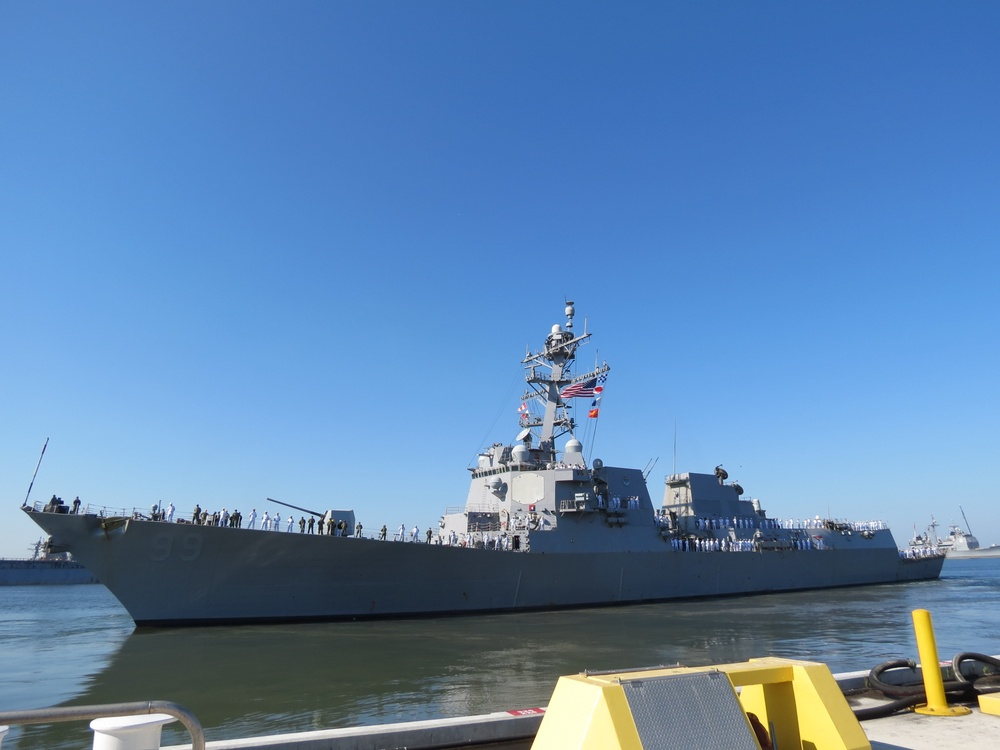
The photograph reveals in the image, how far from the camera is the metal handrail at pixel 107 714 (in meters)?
2.44

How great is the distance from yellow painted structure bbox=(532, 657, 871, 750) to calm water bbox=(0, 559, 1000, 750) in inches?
210

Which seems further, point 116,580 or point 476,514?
point 476,514

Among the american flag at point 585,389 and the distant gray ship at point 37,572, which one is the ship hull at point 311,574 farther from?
the distant gray ship at point 37,572

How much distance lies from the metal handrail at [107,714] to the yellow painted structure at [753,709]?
1.54 m

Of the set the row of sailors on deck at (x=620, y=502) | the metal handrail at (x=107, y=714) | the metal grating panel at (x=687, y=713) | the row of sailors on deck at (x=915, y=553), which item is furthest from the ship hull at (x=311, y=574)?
the row of sailors on deck at (x=915, y=553)

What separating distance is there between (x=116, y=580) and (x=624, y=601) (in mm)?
16958

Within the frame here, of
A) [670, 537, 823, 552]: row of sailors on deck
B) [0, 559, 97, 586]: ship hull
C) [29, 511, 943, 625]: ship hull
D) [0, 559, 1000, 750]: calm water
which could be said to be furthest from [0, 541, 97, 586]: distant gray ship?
[670, 537, 823, 552]: row of sailors on deck

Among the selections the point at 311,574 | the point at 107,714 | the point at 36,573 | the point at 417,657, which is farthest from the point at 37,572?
the point at 107,714

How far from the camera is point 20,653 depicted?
14.4 m

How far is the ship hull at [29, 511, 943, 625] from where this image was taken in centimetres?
1544

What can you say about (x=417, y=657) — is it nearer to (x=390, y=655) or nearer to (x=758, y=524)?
(x=390, y=655)

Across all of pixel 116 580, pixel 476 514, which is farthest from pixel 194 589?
pixel 476 514

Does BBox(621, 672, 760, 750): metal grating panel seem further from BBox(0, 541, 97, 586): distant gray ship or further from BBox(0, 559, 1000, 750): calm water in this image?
BBox(0, 541, 97, 586): distant gray ship

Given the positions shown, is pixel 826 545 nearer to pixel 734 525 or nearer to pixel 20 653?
pixel 734 525
